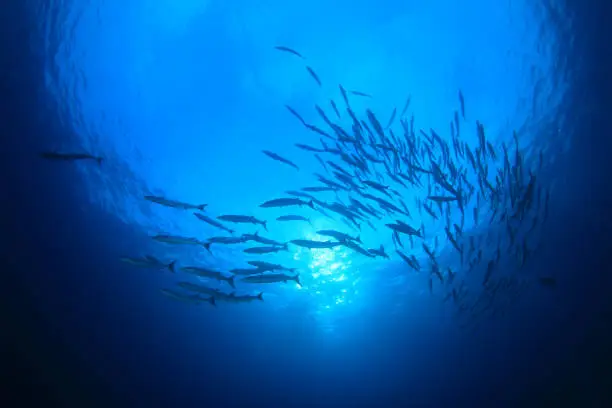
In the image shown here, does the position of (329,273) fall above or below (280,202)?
above

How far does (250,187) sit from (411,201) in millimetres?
6505

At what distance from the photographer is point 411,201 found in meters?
15.0

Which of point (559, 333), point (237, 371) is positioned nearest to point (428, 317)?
point (559, 333)

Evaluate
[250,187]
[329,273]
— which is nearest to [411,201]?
[250,187]

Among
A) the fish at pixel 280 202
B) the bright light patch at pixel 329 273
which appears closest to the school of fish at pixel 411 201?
the fish at pixel 280 202

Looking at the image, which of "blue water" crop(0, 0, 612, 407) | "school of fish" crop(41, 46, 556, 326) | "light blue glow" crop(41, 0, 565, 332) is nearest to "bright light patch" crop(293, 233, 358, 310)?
"blue water" crop(0, 0, 612, 407)

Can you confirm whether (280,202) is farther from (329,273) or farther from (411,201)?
(329,273)

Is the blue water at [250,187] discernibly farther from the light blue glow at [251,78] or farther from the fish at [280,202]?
the fish at [280,202]

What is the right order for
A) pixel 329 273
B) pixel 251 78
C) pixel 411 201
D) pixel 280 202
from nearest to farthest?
pixel 280 202
pixel 251 78
pixel 411 201
pixel 329 273

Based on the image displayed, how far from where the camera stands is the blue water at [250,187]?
11.0 m

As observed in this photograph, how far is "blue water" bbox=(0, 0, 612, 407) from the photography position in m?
11.0

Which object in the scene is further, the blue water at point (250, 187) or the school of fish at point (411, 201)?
the blue water at point (250, 187)

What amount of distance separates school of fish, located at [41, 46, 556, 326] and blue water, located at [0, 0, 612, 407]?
0.32 metres

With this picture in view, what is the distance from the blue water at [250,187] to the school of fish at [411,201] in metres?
0.32
